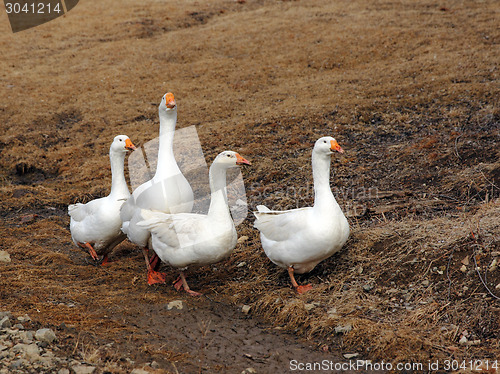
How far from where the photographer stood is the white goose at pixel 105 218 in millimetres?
7188

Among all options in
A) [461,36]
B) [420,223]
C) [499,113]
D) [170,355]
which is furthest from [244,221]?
[461,36]

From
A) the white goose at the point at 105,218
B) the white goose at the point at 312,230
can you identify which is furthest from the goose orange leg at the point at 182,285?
the white goose at the point at 105,218

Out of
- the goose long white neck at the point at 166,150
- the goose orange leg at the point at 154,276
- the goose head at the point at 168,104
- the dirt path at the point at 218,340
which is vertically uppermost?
the goose head at the point at 168,104

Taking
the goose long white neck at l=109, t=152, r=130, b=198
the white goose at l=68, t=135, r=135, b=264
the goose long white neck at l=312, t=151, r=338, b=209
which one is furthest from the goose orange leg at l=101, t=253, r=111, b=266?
the goose long white neck at l=312, t=151, r=338, b=209

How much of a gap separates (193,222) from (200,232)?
0.21m

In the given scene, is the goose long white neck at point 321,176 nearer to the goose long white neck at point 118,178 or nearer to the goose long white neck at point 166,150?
the goose long white neck at point 166,150

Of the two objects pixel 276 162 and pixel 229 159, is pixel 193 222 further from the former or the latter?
pixel 276 162

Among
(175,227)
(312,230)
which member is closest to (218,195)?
(175,227)

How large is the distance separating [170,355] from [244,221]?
336cm

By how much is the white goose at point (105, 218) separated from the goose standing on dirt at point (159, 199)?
23cm

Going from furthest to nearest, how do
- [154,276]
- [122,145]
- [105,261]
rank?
[105,261] < [122,145] < [154,276]

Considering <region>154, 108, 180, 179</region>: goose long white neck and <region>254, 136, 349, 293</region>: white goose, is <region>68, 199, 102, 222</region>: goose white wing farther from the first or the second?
<region>254, 136, 349, 293</region>: white goose

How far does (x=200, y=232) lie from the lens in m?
6.06

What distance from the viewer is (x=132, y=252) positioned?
26.9 ft
